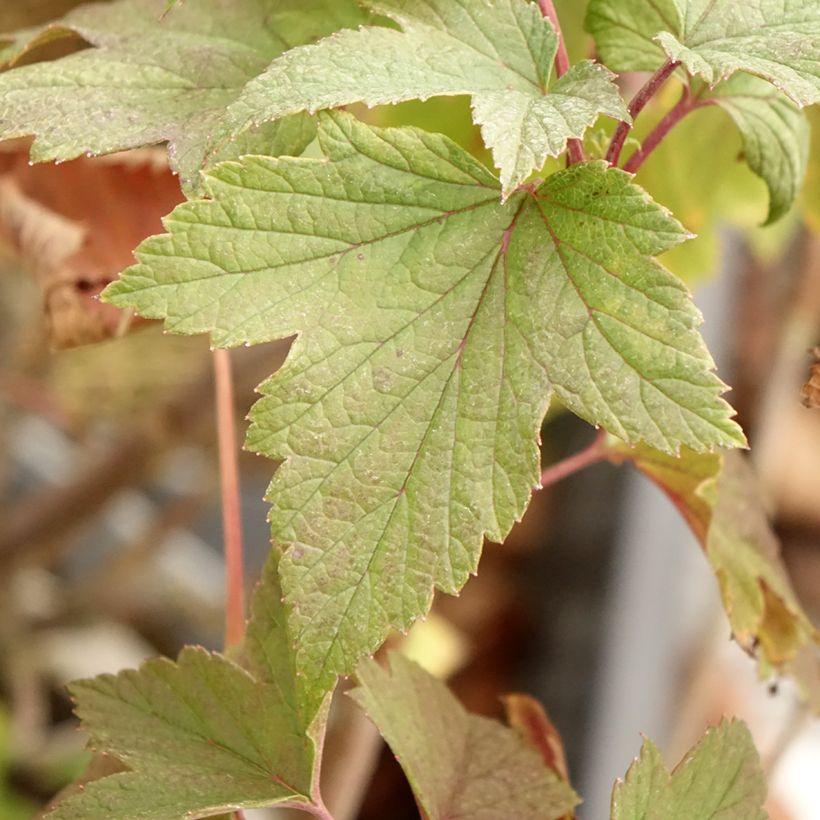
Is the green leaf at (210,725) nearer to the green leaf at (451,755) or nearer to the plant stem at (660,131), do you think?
the green leaf at (451,755)

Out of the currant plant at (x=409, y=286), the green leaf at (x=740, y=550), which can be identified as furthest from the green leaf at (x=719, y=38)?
the green leaf at (x=740, y=550)

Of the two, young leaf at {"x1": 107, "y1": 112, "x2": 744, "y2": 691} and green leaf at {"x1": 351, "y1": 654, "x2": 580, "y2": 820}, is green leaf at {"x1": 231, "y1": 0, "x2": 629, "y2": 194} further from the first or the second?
green leaf at {"x1": 351, "y1": 654, "x2": 580, "y2": 820}

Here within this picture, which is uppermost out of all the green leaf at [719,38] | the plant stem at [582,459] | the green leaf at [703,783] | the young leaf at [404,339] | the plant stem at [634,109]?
the green leaf at [719,38]

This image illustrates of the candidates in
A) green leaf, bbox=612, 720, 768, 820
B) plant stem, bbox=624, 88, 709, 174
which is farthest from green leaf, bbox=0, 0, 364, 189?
green leaf, bbox=612, 720, 768, 820

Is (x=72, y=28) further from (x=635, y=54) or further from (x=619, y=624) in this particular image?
(x=619, y=624)

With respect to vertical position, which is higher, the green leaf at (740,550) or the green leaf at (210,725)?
the green leaf at (740,550)

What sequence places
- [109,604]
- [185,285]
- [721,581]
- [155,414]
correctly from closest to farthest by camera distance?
[185,285], [721,581], [155,414], [109,604]

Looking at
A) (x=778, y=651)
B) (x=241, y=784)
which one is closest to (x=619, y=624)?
(x=778, y=651)
